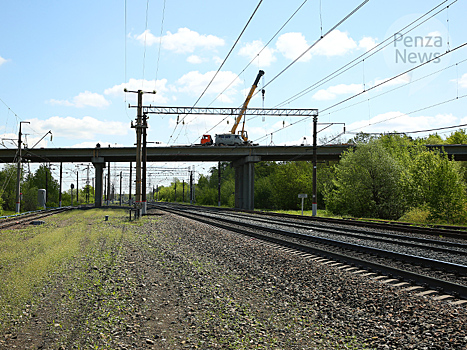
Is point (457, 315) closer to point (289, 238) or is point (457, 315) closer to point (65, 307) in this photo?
point (65, 307)

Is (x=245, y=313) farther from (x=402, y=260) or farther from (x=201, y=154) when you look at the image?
(x=201, y=154)

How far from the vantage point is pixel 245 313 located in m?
6.55

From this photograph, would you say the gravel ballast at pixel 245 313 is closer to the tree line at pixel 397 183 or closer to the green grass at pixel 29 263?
the green grass at pixel 29 263

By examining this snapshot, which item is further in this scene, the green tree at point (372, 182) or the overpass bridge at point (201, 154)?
the overpass bridge at point (201, 154)

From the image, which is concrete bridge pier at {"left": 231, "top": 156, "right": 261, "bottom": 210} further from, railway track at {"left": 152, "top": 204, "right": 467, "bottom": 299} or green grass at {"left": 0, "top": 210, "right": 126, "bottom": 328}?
green grass at {"left": 0, "top": 210, "right": 126, "bottom": 328}

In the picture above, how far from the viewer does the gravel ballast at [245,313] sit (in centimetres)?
534

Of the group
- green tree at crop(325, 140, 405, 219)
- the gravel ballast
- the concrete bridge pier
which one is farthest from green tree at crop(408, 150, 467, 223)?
the concrete bridge pier

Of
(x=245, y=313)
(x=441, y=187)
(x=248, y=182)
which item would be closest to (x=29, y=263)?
(x=245, y=313)

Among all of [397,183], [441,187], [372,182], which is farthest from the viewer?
[372,182]

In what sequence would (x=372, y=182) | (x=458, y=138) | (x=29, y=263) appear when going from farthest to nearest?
(x=458, y=138), (x=372, y=182), (x=29, y=263)

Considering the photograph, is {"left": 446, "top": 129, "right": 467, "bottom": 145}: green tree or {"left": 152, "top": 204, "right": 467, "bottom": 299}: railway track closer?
{"left": 152, "top": 204, "right": 467, "bottom": 299}: railway track

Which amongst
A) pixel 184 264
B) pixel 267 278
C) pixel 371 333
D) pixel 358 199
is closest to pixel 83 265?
pixel 184 264

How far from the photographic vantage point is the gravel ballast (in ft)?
17.5

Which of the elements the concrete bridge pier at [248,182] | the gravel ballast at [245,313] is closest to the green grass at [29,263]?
the gravel ballast at [245,313]
